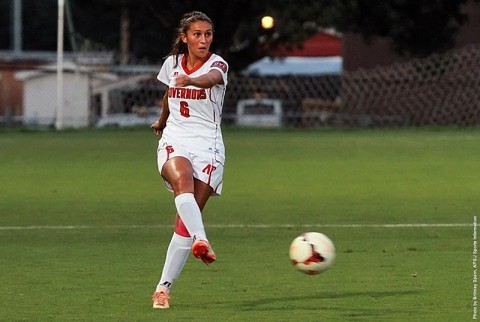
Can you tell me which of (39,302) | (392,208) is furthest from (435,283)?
(392,208)

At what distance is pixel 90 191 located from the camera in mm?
19500

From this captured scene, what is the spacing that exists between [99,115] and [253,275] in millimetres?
32555

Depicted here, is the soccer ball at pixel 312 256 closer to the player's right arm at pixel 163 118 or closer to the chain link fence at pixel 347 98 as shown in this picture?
the player's right arm at pixel 163 118

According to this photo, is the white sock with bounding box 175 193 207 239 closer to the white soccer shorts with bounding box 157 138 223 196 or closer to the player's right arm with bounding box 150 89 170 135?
the white soccer shorts with bounding box 157 138 223 196

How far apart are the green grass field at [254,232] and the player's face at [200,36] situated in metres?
1.65

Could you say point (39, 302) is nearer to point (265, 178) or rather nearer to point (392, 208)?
point (392, 208)

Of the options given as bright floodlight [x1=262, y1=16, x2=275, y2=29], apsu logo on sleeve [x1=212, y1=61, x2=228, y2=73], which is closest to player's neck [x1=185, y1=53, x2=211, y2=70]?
apsu logo on sleeve [x1=212, y1=61, x2=228, y2=73]

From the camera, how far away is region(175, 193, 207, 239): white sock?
28.6 feet

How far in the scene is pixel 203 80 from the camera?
8.73 meters

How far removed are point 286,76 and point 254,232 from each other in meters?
28.9

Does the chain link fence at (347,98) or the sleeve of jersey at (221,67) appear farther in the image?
the chain link fence at (347,98)

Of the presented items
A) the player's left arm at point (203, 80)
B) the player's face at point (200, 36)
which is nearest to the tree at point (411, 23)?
the player's face at point (200, 36)

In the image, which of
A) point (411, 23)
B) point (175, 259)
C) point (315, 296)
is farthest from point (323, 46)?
point (175, 259)

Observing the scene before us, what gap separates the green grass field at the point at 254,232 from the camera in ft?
29.9
